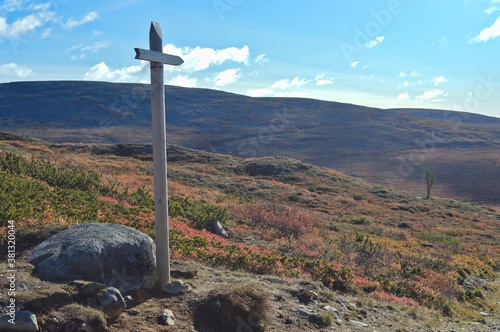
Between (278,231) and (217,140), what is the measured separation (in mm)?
87895

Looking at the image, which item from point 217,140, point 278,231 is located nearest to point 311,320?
point 278,231

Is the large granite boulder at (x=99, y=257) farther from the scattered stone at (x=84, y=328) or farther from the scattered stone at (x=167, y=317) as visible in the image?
the scattered stone at (x=84, y=328)

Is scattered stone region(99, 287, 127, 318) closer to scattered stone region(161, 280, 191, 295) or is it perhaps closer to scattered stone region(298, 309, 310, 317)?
scattered stone region(161, 280, 191, 295)

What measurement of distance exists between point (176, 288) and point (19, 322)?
2.66 metres

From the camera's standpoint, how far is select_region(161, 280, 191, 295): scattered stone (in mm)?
6867

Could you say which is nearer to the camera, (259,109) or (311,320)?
(311,320)

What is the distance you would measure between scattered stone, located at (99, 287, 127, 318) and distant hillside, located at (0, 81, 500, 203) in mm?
63036

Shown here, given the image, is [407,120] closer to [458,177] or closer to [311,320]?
[458,177]

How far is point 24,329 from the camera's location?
15.3ft

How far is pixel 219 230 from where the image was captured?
15.3 m

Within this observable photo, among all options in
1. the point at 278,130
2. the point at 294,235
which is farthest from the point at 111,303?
the point at 278,130

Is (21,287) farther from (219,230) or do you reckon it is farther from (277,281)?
(219,230)

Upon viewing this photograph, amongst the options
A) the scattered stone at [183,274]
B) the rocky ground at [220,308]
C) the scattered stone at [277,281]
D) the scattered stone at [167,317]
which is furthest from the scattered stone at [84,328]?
the scattered stone at [277,281]

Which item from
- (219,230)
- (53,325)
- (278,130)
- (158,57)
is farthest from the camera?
(278,130)
